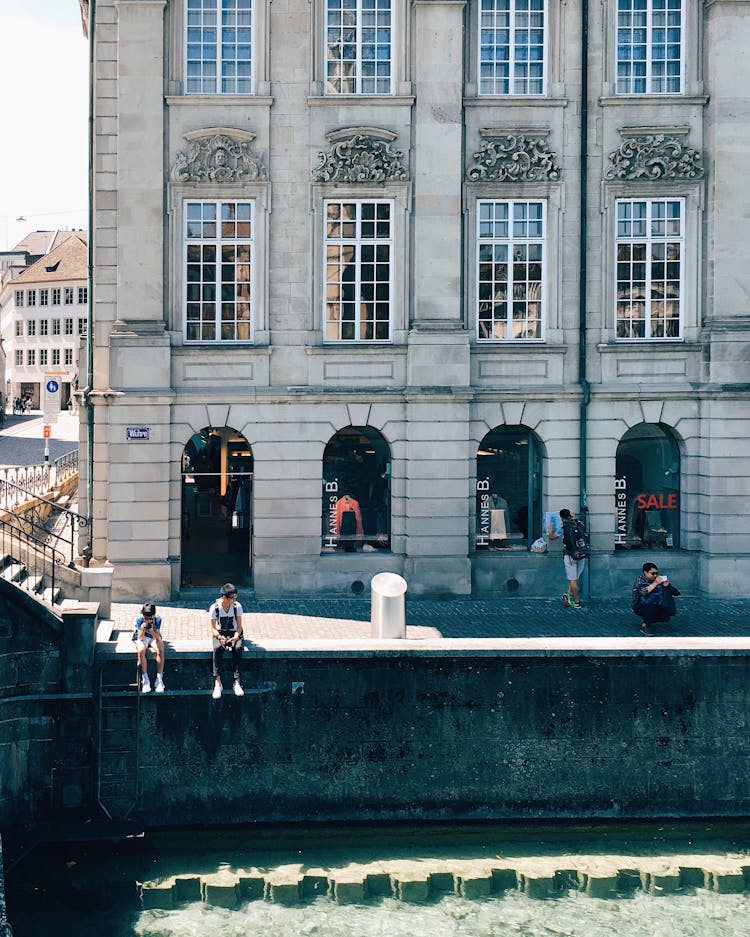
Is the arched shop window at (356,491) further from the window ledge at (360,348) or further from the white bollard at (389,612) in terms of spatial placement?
the white bollard at (389,612)

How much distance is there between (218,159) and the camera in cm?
2461

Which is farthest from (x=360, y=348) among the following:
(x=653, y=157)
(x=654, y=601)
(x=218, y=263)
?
(x=654, y=601)

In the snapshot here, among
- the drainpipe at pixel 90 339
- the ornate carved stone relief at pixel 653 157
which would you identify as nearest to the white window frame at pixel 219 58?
the drainpipe at pixel 90 339

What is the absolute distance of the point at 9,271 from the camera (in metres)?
109

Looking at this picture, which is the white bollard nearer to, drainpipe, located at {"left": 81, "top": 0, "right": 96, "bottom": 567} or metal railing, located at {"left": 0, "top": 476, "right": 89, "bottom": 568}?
metal railing, located at {"left": 0, "top": 476, "right": 89, "bottom": 568}

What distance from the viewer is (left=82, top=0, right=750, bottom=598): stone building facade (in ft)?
80.7

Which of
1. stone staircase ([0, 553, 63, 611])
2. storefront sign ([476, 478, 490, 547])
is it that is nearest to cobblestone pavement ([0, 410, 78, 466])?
stone staircase ([0, 553, 63, 611])

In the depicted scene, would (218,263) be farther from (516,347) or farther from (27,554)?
(27,554)

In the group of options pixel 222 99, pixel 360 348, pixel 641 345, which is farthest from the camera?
pixel 641 345

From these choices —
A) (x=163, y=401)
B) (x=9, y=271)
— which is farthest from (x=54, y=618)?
(x=9, y=271)

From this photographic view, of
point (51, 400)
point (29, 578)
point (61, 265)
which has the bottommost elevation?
point (29, 578)

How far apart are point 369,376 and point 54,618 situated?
913 centimetres

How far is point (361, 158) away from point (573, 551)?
337 inches

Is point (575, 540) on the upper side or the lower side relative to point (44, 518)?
lower
